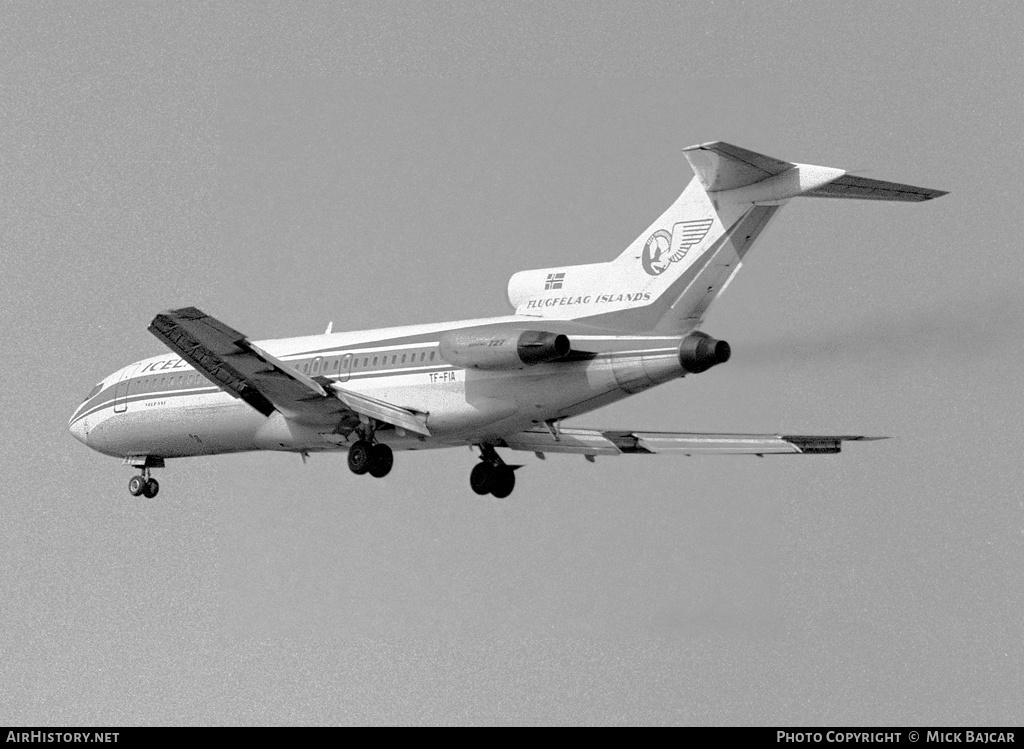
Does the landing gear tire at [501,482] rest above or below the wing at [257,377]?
below

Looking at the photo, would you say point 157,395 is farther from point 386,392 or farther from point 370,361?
point 386,392

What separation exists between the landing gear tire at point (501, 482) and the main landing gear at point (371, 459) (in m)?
3.16

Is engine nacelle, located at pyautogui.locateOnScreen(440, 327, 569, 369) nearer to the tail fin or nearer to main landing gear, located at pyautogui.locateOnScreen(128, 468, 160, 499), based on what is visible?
the tail fin

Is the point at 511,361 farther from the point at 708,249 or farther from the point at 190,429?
the point at 190,429

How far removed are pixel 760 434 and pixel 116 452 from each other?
16.2 metres

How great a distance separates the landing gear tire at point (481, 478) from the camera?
38.2 m

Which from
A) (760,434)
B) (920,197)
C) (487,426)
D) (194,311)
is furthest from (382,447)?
(920,197)

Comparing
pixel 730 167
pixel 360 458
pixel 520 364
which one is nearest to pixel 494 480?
pixel 360 458

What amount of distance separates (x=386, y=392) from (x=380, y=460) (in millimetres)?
1487

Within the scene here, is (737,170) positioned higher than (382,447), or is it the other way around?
(737,170)

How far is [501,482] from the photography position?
38156 mm

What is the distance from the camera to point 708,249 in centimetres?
3194

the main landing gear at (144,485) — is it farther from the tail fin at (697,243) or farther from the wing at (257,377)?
the tail fin at (697,243)

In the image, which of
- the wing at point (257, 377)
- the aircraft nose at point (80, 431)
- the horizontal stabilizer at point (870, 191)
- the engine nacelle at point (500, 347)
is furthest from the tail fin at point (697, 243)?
the aircraft nose at point (80, 431)
